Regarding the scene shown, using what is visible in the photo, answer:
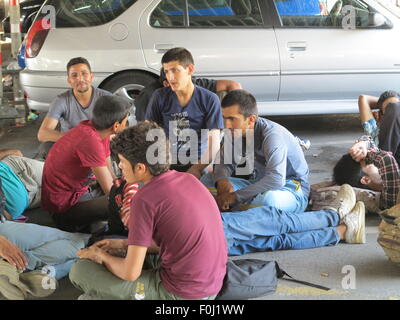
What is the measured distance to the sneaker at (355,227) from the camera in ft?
15.1

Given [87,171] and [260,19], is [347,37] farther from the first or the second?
[87,171]

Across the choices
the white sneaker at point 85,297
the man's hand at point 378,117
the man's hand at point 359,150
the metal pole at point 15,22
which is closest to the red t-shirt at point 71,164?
the white sneaker at point 85,297

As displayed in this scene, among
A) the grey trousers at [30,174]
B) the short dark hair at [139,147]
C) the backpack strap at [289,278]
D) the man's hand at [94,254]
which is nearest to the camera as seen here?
the short dark hair at [139,147]

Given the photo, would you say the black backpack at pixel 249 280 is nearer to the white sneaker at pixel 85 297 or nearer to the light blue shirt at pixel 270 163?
the white sneaker at pixel 85 297

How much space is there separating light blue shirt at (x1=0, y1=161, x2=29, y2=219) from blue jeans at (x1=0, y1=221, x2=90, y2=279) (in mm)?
554

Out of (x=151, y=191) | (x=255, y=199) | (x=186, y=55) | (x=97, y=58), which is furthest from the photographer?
(x=97, y=58)

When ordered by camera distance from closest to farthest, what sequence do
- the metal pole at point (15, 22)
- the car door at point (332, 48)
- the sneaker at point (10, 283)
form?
the sneaker at point (10, 283), the car door at point (332, 48), the metal pole at point (15, 22)

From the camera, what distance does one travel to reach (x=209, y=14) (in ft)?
23.7

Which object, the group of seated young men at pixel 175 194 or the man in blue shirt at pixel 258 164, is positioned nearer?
the group of seated young men at pixel 175 194

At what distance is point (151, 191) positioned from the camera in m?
3.19

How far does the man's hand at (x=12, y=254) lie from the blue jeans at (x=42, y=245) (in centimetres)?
8
